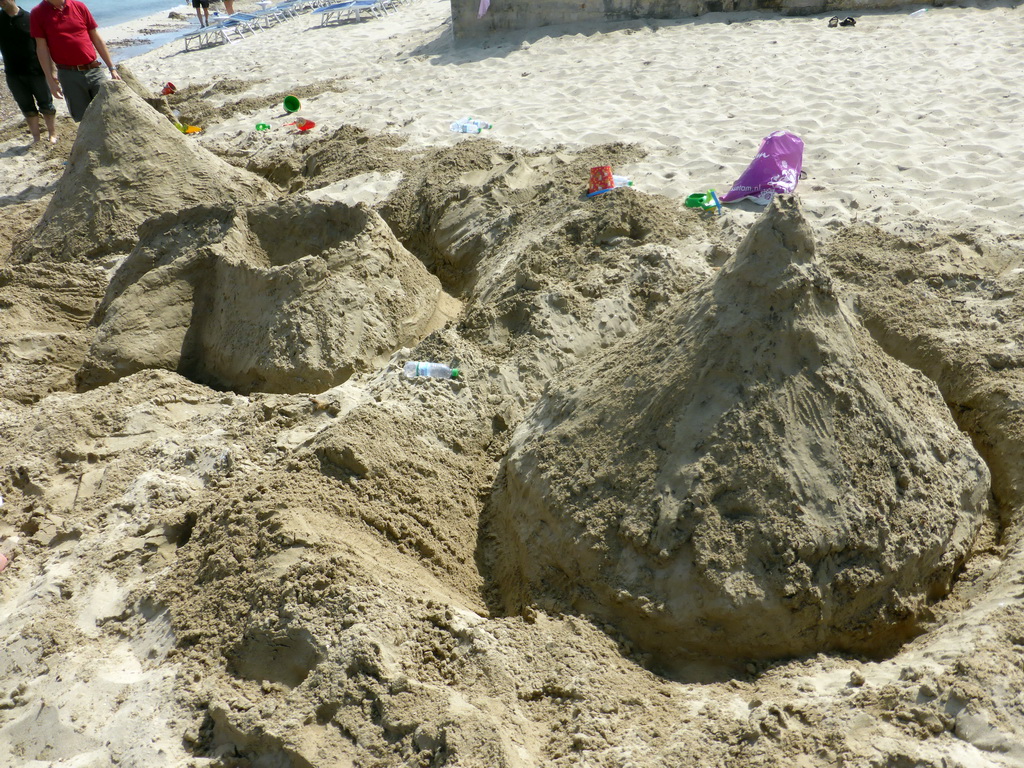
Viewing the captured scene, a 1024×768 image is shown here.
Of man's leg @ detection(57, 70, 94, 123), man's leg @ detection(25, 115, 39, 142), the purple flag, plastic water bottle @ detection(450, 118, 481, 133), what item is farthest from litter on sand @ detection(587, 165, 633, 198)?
man's leg @ detection(25, 115, 39, 142)

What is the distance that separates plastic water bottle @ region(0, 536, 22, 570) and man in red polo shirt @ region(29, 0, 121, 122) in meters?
5.54

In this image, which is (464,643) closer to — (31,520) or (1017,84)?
(31,520)

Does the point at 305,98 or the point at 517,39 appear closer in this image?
the point at 305,98

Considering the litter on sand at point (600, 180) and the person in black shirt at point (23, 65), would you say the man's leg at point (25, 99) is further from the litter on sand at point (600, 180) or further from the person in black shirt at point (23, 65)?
the litter on sand at point (600, 180)

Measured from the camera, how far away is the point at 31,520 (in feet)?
10.5

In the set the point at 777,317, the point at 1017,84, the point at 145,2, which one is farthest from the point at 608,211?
the point at 145,2

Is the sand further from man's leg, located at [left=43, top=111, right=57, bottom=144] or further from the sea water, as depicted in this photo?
the sea water

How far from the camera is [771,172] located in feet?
17.2

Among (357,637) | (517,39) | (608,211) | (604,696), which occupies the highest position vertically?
(517,39)

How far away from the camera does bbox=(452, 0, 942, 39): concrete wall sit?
9523 millimetres

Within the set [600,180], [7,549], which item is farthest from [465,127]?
[7,549]

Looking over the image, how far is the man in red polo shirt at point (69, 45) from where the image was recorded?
280 inches

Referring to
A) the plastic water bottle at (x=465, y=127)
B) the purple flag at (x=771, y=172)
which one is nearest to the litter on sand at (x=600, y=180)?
the purple flag at (x=771, y=172)

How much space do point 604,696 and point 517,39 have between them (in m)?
9.24
